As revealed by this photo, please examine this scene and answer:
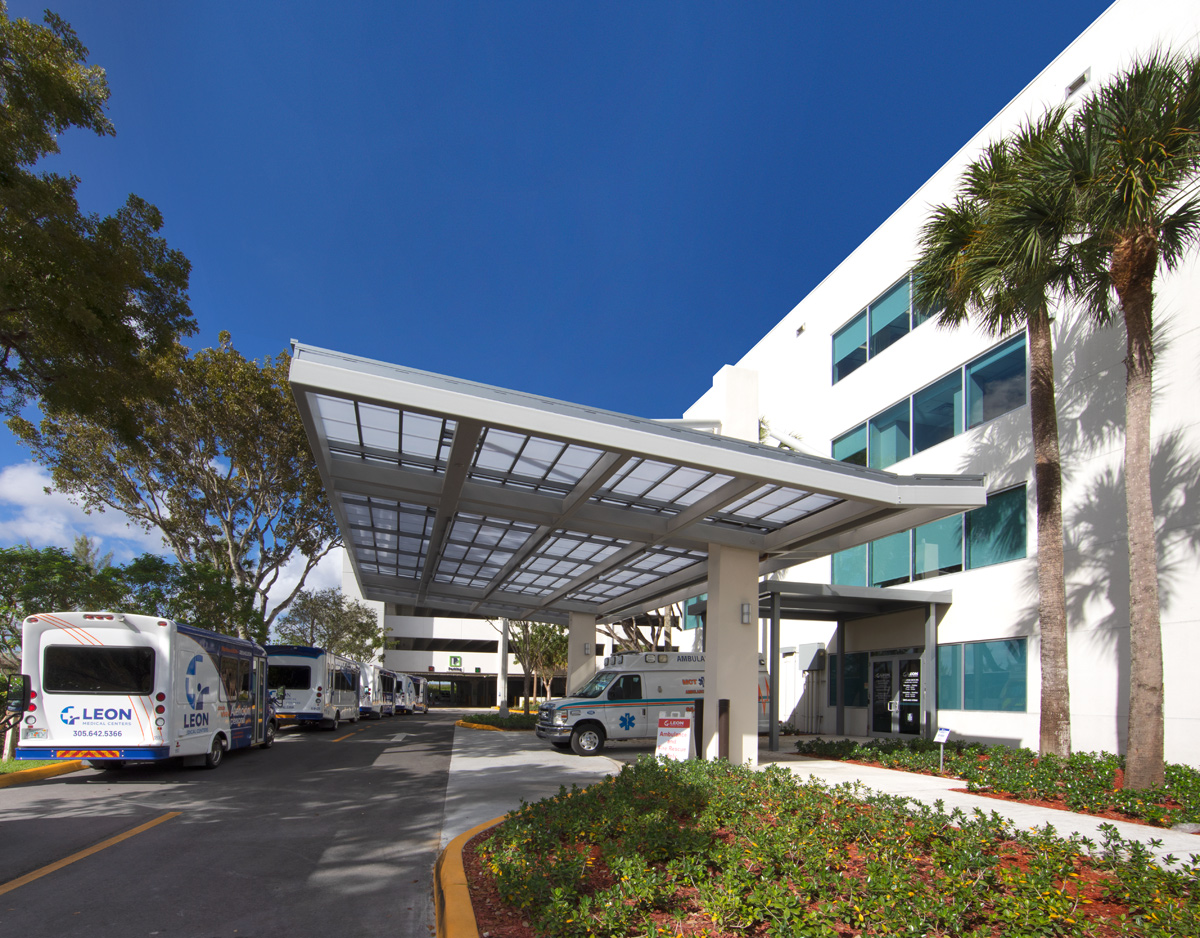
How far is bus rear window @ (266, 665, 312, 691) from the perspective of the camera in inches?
1075

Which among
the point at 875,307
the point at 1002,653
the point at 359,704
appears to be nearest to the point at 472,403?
the point at 1002,653

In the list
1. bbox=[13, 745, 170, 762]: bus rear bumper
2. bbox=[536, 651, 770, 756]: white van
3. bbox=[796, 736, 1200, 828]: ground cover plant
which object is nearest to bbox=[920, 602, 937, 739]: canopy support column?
bbox=[796, 736, 1200, 828]: ground cover plant

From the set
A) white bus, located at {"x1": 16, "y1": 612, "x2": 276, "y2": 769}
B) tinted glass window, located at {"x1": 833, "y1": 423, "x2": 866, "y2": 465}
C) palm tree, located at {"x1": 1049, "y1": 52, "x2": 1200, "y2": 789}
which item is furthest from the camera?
tinted glass window, located at {"x1": 833, "y1": 423, "x2": 866, "y2": 465}

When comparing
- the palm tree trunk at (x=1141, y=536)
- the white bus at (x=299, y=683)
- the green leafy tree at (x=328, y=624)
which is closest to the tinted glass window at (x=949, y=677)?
the palm tree trunk at (x=1141, y=536)

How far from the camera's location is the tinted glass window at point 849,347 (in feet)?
81.3

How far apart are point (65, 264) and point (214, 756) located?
32.4 ft

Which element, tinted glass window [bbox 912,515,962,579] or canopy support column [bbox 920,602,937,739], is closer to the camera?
canopy support column [bbox 920,602,937,739]

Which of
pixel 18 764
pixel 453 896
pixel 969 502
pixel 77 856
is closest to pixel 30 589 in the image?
pixel 18 764

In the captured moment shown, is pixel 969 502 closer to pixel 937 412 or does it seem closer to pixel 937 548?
pixel 937 548

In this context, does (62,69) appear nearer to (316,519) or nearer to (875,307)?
(316,519)

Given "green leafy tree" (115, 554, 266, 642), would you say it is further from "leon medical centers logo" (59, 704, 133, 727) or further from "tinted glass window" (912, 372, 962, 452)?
"tinted glass window" (912, 372, 962, 452)

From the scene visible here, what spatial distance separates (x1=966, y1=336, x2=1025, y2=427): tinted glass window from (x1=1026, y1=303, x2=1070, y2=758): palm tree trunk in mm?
3943

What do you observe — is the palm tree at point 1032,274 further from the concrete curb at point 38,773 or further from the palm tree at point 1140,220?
the concrete curb at point 38,773

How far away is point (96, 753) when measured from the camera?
13.0 metres
